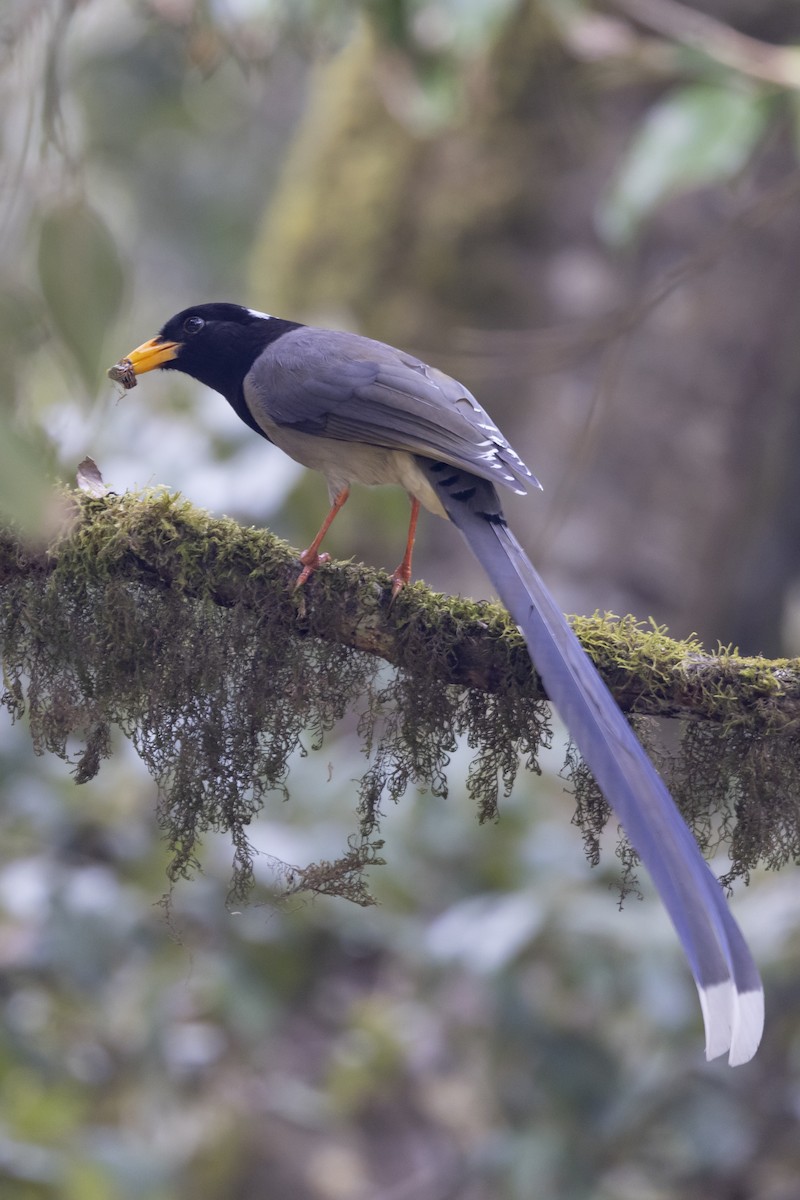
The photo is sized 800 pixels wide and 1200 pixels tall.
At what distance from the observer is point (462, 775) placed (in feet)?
11.9

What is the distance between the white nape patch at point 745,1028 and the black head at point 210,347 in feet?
6.40

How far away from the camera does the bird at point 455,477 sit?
6.01 ft

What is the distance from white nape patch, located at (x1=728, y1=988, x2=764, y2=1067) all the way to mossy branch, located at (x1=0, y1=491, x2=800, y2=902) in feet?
1.44

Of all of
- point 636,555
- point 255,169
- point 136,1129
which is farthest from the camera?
point 255,169

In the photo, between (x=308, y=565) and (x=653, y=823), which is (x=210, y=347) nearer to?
(x=308, y=565)

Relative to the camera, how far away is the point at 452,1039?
3.84 meters

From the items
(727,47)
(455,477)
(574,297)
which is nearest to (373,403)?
(455,477)

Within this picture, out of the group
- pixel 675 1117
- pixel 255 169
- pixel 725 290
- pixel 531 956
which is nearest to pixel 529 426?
pixel 725 290

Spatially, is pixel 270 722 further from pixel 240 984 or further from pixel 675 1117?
pixel 675 1117

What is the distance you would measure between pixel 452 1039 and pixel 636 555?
78.8 inches

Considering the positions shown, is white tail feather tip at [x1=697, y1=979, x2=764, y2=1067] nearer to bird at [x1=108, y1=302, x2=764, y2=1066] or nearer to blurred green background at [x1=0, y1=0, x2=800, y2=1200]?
bird at [x1=108, y1=302, x2=764, y2=1066]

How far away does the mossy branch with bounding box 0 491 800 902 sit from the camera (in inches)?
85.4

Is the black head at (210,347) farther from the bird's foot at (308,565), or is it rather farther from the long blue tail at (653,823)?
the long blue tail at (653,823)

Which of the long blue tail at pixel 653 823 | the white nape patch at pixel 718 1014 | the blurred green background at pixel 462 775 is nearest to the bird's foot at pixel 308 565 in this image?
the long blue tail at pixel 653 823
